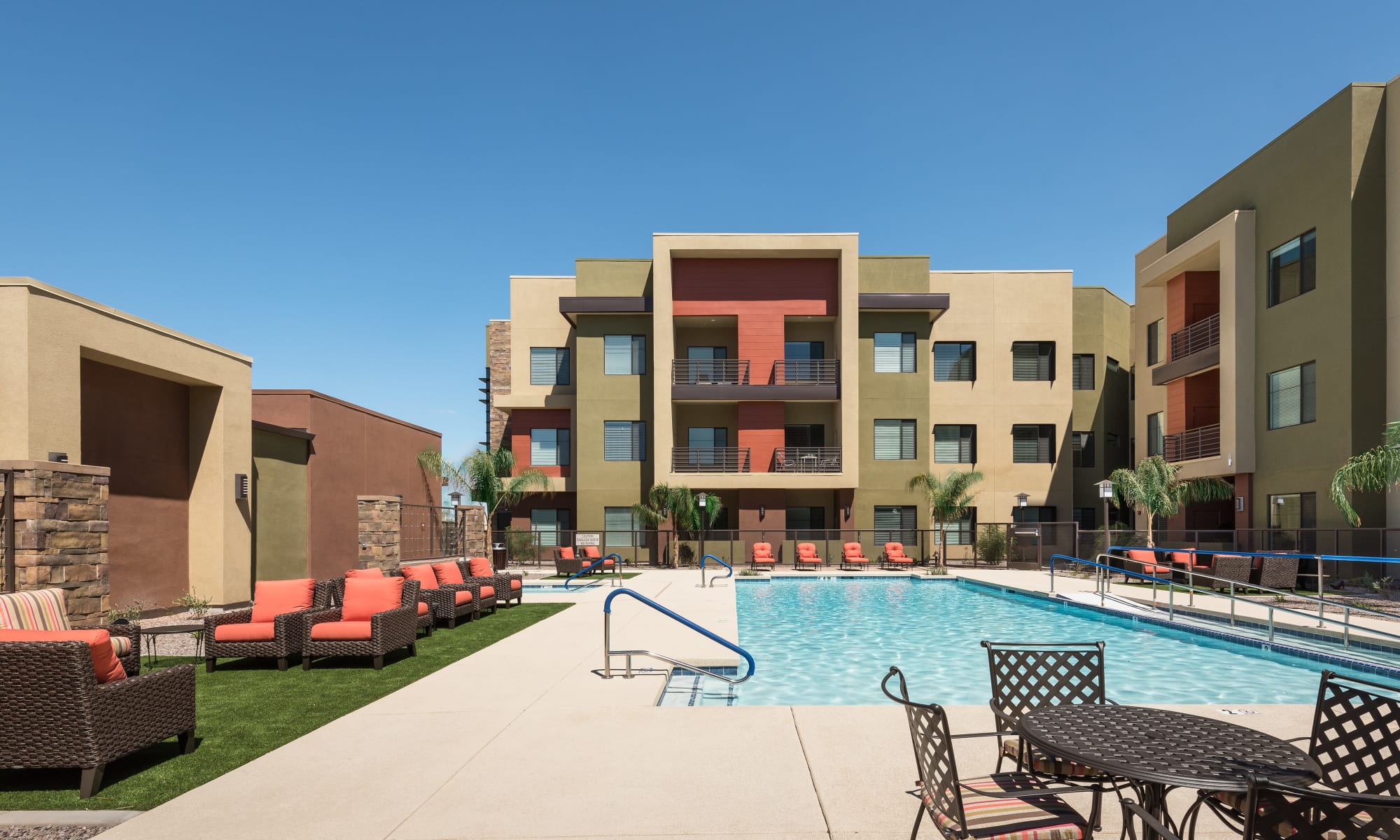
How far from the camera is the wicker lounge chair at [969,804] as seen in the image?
128 inches

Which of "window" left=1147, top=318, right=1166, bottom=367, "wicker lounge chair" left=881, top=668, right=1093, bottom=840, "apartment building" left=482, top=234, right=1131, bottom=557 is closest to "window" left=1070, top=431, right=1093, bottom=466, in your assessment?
"apartment building" left=482, top=234, right=1131, bottom=557

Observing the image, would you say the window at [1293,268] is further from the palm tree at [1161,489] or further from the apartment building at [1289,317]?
the palm tree at [1161,489]

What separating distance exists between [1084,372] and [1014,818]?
3368 centimetres

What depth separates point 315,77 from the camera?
1877 cm

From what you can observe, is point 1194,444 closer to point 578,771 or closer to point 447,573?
point 447,573

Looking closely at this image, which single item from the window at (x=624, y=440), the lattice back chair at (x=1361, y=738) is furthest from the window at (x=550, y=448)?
the lattice back chair at (x=1361, y=738)

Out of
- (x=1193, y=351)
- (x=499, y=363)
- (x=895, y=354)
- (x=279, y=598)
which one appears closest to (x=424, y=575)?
(x=279, y=598)

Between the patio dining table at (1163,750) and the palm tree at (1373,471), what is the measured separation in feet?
53.2

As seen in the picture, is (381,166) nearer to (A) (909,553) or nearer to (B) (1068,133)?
(B) (1068,133)

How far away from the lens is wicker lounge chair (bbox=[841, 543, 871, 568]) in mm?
26875

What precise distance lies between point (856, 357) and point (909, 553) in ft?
24.8

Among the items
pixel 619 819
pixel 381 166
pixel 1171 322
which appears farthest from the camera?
pixel 1171 322

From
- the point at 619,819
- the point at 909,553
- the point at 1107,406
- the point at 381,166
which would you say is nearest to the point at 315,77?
A: the point at 381,166

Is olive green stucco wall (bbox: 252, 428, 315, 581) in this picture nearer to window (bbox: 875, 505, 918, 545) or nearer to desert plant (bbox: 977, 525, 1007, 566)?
window (bbox: 875, 505, 918, 545)
